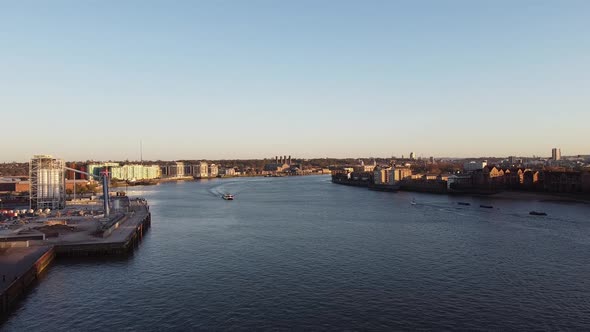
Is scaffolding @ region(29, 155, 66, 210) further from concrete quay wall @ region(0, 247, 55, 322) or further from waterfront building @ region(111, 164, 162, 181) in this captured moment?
waterfront building @ region(111, 164, 162, 181)

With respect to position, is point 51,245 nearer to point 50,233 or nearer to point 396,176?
point 50,233

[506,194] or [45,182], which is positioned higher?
[45,182]

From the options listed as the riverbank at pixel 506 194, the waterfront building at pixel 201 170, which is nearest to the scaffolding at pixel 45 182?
the riverbank at pixel 506 194

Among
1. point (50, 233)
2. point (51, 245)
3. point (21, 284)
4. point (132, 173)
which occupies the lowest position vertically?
point (21, 284)

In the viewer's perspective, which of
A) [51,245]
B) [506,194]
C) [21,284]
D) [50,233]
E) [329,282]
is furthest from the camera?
[506,194]

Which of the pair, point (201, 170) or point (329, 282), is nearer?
point (329, 282)

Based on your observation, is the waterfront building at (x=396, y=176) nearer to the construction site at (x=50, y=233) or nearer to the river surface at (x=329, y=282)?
the river surface at (x=329, y=282)

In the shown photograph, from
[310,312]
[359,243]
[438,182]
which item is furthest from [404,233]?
[438,182]

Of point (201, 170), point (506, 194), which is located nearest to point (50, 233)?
point (506, 194)
